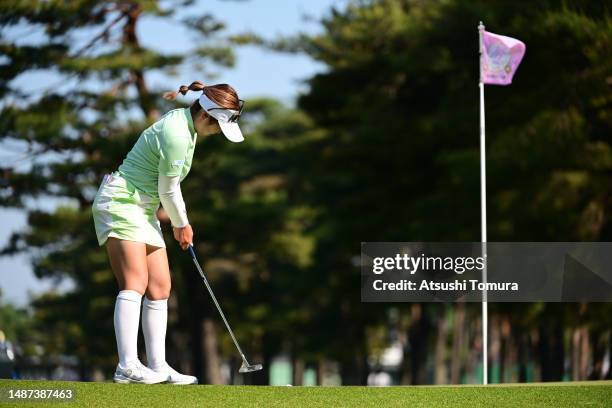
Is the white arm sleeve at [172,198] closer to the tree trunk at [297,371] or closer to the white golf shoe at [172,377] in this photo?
the white golf shoe at [172,377]

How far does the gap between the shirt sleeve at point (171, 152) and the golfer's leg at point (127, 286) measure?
0.57m

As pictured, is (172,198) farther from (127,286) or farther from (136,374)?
(136,374)

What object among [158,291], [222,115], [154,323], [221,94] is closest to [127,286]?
[158,291]

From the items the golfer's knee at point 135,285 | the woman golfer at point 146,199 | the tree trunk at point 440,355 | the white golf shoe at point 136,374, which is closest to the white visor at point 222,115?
the woman golfer at point 146,199

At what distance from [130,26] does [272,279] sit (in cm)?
2011

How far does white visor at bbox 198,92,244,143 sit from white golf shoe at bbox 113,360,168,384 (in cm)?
167

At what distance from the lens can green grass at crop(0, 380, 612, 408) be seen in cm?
739

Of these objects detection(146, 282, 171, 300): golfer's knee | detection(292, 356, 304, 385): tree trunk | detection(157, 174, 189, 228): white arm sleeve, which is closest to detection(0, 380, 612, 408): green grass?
detection(146, 282, 171, 300): golfer's knee

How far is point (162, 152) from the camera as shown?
23.8 feet

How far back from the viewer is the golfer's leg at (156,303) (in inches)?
304

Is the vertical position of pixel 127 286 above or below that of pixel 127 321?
above

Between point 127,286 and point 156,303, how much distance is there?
0.39 m

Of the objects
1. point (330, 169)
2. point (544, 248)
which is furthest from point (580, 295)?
point (330, 169)

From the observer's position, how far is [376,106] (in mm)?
30125
